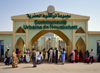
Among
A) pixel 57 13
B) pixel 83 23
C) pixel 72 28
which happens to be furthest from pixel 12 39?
pixel 83 23

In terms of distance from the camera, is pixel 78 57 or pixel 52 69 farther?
pixel 78 57

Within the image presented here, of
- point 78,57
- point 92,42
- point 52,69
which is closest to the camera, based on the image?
point 52,69

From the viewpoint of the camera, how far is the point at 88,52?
12.6 meters

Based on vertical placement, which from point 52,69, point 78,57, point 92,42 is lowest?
point 52,69

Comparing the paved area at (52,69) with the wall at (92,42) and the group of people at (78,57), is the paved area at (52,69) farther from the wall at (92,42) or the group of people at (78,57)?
the wall at (92,42)

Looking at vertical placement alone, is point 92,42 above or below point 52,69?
above

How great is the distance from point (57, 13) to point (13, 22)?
4.63m

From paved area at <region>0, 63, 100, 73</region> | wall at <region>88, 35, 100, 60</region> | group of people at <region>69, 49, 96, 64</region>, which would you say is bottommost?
paved area at <region>0, 63, 100, 73</region>

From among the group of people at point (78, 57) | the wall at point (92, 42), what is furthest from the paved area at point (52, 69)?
the wall at point (92, 42)

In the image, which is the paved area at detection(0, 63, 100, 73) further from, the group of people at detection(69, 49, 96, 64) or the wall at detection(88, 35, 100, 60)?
the wall at detection(88, 35, 100, 60)

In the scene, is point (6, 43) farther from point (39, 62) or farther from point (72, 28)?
point (72, 28)

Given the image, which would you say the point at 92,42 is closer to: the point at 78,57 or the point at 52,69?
the point at 78,57

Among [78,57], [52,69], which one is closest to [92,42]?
[78,57]

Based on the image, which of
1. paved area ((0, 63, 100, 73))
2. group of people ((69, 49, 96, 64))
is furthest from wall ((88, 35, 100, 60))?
paved area ((0, 63, 100, 73))
